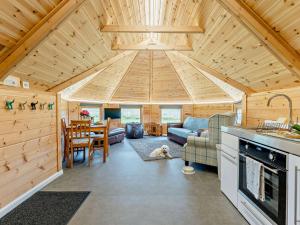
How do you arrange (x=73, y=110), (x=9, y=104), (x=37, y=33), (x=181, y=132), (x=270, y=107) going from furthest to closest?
(x=73, y=110) → (x=181, y=132) → (x=270, y=107) → (x=9, y=104) → (x=37, y=33)

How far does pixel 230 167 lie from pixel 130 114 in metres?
6.46

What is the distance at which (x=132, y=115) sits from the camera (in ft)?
28.1

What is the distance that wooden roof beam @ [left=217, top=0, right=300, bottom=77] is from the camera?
200cm

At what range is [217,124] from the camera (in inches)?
137

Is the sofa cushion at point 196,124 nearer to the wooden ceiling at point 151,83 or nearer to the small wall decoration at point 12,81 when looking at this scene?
the wooden ceiling at point 151,83

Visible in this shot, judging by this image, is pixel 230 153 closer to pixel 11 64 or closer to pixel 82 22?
pixel 82 22

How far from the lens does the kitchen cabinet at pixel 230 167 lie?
7.50 feet

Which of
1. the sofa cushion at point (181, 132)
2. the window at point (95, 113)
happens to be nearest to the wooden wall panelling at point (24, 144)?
the sofa cushion at point (181, 132)

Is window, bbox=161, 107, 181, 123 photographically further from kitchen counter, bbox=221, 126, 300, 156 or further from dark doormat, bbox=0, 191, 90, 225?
kitchen counter, bbox=221, 126, 300, 156

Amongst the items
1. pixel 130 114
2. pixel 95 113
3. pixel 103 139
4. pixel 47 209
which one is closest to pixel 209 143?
pixel 103 139

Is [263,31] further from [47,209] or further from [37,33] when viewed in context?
[47,209]

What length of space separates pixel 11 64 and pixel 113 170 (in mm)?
2593

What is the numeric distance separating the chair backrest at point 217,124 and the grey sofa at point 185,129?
213 centimetres

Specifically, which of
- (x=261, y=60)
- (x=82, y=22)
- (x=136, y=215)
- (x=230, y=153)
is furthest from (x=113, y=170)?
(x=261, y=60)
